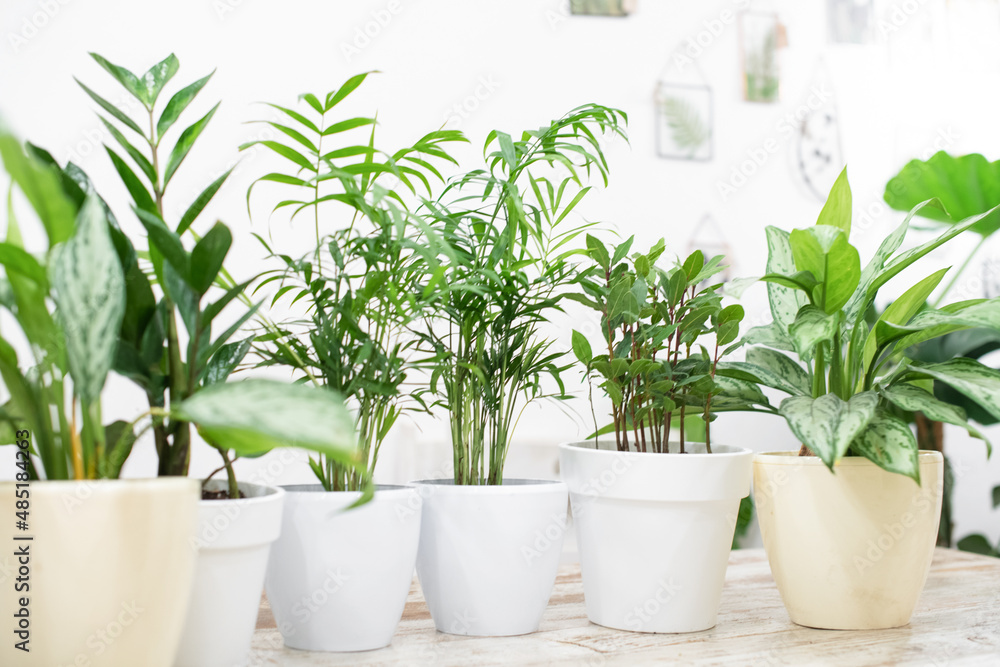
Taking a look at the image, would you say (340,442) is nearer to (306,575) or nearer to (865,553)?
(306,575)

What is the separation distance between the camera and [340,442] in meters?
0.46

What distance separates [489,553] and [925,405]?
0.45 m

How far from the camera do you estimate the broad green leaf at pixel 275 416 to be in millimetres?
461

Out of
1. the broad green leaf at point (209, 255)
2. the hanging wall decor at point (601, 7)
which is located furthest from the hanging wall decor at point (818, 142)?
the broad green leaf at point (209, 255)

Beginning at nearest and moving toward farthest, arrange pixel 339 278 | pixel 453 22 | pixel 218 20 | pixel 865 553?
pixel 339 278
pixel 865 553
pixel 218 20
pixel 453 22

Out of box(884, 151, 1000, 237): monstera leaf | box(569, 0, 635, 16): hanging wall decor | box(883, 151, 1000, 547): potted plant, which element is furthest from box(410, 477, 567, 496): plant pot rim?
box(569, 0, 635, 16): hanging wall decor

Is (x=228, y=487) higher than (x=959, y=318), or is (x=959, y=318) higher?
(x=959, y=318)

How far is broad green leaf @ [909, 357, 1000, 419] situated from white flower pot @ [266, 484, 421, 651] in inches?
21.0

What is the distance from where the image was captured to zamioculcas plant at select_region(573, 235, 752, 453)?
2.58 feet

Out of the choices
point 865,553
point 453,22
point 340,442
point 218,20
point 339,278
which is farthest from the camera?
point 453,22

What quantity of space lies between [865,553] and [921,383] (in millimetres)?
300

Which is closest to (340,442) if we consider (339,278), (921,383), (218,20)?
(339,278)

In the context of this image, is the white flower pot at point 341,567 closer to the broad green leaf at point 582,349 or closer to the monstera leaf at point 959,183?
the broad green leaf at point 582,349

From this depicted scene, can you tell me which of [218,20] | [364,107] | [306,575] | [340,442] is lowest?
[306,575]
